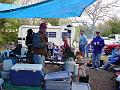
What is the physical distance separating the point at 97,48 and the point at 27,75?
7.47 m

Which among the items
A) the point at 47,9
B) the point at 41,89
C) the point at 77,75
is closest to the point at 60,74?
the point at 41,89

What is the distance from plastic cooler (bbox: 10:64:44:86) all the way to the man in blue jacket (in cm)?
705

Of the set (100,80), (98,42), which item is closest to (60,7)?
(100,80)

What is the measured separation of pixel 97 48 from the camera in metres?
13.9

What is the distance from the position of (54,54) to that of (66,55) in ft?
11.6

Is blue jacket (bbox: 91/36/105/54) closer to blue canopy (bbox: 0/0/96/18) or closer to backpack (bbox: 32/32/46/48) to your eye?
blue canopy (bbox: 0/0/96/18)

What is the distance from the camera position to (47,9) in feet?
31.7

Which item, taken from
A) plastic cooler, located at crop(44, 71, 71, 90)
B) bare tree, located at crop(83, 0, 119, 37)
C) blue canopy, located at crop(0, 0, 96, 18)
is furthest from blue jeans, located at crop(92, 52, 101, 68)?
bare tree, located at crop(83, 0, 119, 37)

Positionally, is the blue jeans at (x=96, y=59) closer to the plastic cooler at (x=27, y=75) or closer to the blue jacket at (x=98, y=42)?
the blue jacket at (x=98, y=42)

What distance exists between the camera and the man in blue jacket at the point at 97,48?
542 inches

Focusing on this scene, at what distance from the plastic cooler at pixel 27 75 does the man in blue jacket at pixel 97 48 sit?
705 cm

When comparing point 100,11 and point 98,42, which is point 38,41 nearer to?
point 98,42

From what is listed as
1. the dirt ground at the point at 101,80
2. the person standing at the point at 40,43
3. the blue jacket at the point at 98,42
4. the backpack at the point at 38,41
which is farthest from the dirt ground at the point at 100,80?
the backpack at the point at 38,41

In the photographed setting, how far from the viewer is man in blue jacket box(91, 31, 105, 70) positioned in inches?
542
